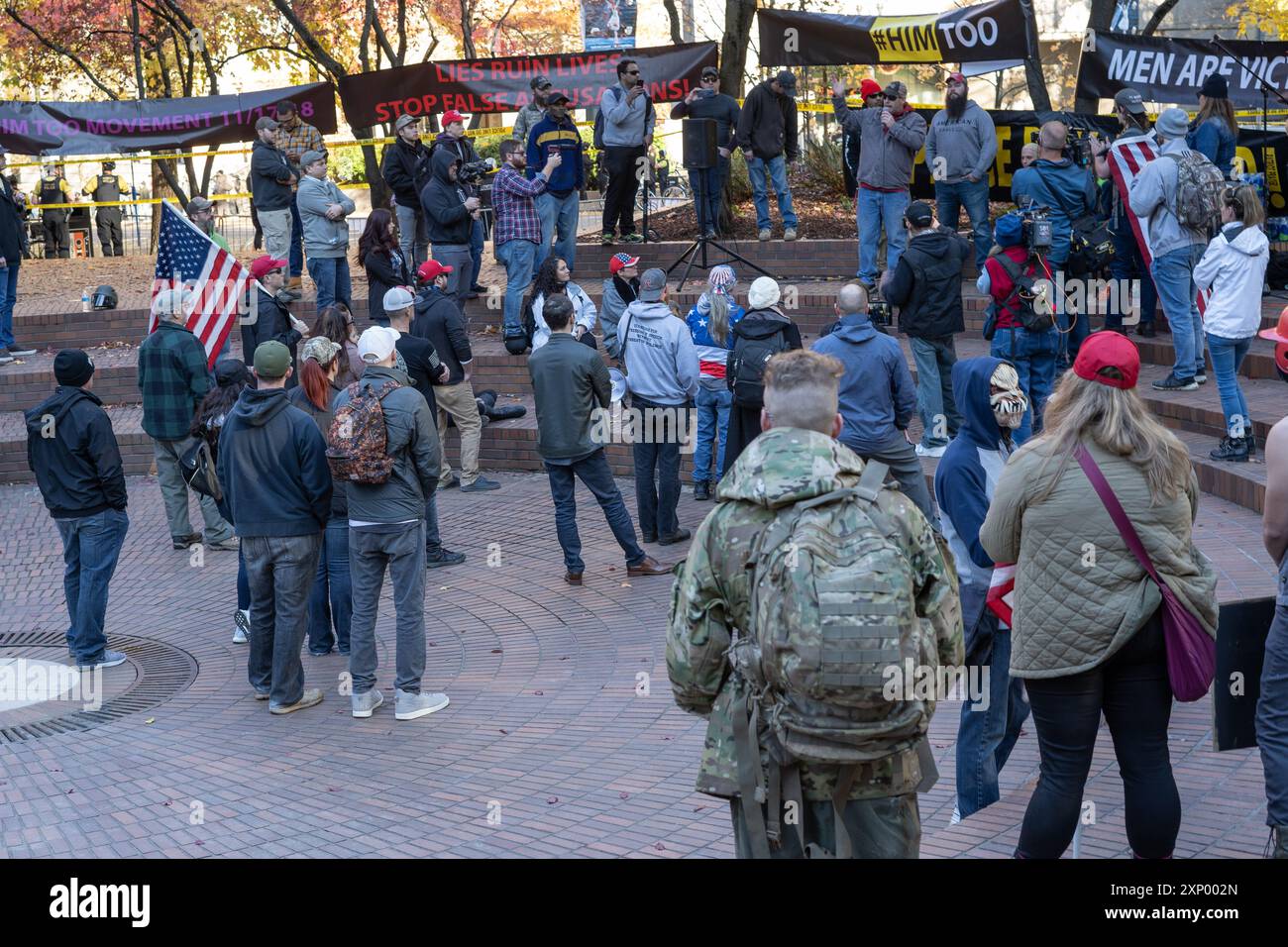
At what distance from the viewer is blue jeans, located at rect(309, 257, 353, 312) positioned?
14.9 m

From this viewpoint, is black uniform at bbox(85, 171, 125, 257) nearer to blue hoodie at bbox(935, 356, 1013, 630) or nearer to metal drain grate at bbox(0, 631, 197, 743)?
metal drain grate at bbox(0, 631, 197, 743)

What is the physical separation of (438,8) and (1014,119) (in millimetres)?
18026

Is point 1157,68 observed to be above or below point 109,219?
above

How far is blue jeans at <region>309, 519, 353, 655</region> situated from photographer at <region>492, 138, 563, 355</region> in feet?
18.8

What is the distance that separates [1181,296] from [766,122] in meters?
5.90

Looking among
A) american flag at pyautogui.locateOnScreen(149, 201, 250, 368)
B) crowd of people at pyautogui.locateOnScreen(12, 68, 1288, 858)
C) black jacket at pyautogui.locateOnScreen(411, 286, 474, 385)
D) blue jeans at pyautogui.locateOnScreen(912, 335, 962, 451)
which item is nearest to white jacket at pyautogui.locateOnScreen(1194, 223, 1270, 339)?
crowd of people at pyautogui.locateOnScreen(12, 68, 1288, 858)

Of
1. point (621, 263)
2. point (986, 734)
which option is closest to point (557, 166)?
point (621, 263)

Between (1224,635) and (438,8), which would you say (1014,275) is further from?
(438,8)

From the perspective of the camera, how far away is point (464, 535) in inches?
447

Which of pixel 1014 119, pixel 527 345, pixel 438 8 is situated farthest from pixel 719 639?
pixel 438 8

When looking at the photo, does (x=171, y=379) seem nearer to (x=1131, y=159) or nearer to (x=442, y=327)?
(x=442, y=327)

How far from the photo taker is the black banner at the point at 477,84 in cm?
Result: 1845

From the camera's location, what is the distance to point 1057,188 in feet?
38.3
